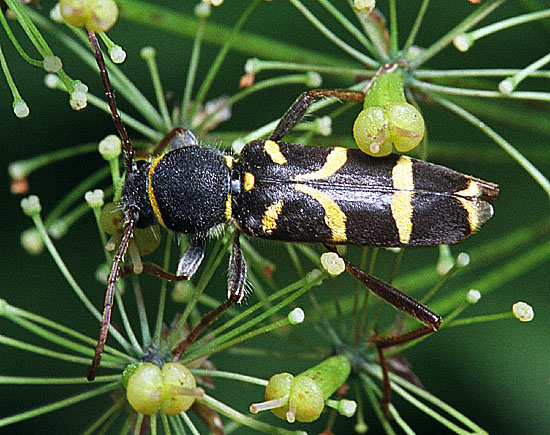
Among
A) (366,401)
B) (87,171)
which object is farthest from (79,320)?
(366,401)

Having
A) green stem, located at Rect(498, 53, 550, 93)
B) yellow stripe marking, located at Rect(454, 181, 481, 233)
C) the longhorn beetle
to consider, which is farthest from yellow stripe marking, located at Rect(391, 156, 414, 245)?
green stem, located at Rect(498, 53, 550, 93)

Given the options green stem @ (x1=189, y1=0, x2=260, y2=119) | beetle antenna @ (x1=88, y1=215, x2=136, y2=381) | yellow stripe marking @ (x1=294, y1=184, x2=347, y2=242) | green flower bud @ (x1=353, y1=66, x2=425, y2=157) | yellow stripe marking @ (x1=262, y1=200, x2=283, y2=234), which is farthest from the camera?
green stem @ (x1=189, y1=0, x2=260, y2=119)

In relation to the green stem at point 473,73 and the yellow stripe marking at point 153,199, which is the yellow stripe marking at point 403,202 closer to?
the green stem at point 473,73

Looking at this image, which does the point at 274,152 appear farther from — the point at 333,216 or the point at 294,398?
the point at 294,398

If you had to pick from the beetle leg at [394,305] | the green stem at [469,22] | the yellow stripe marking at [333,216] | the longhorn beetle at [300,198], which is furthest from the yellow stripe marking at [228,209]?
the green stem at [469,22]

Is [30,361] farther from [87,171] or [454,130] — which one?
[454,130]

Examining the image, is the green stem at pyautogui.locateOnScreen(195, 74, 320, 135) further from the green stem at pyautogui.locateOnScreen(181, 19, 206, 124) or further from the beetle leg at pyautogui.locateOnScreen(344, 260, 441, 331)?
the beetle leg at pyautogui.locateOnScreen(344, 260, 441, 331)
